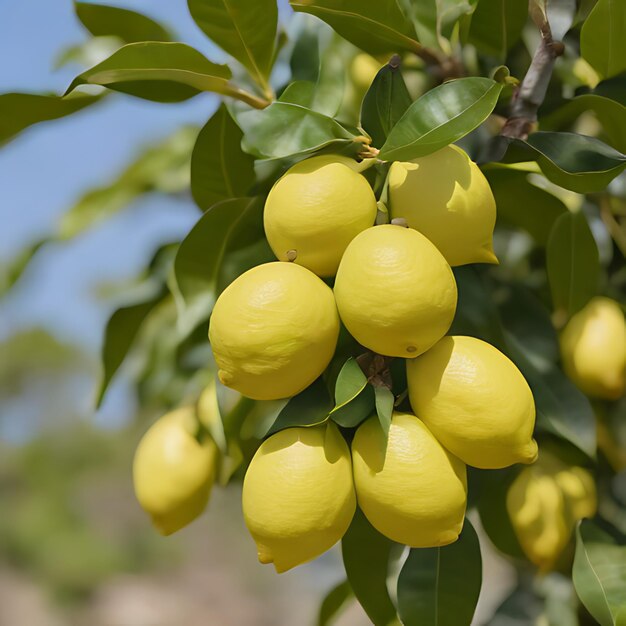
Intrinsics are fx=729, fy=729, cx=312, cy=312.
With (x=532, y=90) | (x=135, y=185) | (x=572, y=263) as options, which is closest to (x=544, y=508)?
(x=572, y=263)

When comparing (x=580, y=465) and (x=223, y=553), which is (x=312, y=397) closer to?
(x=580, y=465)

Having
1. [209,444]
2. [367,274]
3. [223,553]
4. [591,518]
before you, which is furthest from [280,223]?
[223,553]

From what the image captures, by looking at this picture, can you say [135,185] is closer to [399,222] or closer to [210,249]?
[210,249]

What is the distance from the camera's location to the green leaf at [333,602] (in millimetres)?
675

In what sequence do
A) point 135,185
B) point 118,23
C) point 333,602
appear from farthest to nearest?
point 135,185 < point 333,602 < point 118,23

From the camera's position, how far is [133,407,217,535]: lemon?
0.50 metres

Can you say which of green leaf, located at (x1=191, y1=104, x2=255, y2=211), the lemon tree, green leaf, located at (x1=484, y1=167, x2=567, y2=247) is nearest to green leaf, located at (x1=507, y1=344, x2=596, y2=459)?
the lemon tree

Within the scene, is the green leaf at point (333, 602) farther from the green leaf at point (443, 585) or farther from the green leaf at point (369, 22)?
the green leaf at point (369, 22)

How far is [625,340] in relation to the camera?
0.51m

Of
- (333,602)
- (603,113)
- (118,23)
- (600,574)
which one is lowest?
(333,602)

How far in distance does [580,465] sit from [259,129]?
334 mm

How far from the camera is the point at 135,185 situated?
2.60ft

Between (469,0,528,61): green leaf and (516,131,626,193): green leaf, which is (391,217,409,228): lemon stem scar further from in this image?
(469,0,528,61): green leaf

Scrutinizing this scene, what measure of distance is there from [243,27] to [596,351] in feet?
1.06
